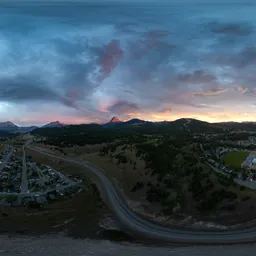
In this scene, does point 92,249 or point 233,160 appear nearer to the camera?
point 92,249

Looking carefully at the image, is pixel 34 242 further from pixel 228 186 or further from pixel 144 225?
pixel 228 186

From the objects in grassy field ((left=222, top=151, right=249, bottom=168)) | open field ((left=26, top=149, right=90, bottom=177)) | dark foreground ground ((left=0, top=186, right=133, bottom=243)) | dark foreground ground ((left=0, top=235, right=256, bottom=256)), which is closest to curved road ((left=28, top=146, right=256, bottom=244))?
dark foreground ground ((left=0, top=186, right=133, bottom=243))

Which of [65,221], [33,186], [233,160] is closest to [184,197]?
[65,221]

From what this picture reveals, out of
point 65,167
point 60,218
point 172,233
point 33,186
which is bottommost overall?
point 60,218

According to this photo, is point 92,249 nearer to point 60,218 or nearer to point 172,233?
point 172,233

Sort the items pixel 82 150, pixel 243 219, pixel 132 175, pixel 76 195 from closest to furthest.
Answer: pixel 243 219 < pixel 76 195 < pixel 132 175 < pixel 82 150

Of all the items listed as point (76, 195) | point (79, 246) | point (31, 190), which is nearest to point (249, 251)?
point (79, 246)

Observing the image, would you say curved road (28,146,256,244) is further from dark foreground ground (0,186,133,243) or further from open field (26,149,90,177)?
open field (26,149,90,177)

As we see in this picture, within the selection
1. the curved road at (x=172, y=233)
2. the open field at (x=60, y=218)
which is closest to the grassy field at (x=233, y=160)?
the curved road at (x=172, y=233)
